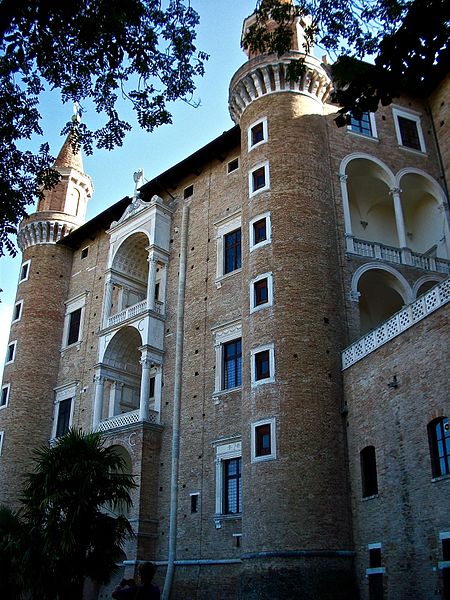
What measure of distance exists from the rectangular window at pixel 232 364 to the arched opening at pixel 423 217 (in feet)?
27.5

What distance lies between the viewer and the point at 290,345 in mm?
22219

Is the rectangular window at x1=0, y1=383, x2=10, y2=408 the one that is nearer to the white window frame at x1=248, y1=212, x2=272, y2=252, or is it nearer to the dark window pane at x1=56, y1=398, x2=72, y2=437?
the dark window pane at x1=56, y1=398, x2=72, y2=437

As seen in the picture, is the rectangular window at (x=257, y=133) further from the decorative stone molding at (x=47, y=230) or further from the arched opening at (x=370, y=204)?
the decorative stone molding at (x=47, y=230)

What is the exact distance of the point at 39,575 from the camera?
18.8 meters

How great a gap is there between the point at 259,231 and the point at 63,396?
15250 millimetres

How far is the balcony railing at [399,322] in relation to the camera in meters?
17.0

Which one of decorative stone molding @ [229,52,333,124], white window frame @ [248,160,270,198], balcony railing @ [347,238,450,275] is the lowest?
balcony railing @ [347,238,450,275]

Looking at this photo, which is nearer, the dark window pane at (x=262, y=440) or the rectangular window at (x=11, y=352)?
the dark window pane at (x=262, y=440)

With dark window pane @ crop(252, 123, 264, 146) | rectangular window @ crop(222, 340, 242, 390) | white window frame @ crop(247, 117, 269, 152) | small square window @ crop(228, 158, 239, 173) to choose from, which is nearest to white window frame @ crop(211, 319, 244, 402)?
rectangular window @ crop(222, 340, 242, 390)

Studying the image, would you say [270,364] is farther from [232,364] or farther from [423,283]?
[423,283]

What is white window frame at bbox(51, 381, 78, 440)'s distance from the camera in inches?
1326

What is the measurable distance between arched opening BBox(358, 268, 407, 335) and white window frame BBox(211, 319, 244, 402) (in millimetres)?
4972

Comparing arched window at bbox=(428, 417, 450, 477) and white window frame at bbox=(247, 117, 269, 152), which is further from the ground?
white window frame at bbox=(247, 117, 269, 152)

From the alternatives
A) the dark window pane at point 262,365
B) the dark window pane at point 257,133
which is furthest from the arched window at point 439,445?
the dark window pane at point 257,133
